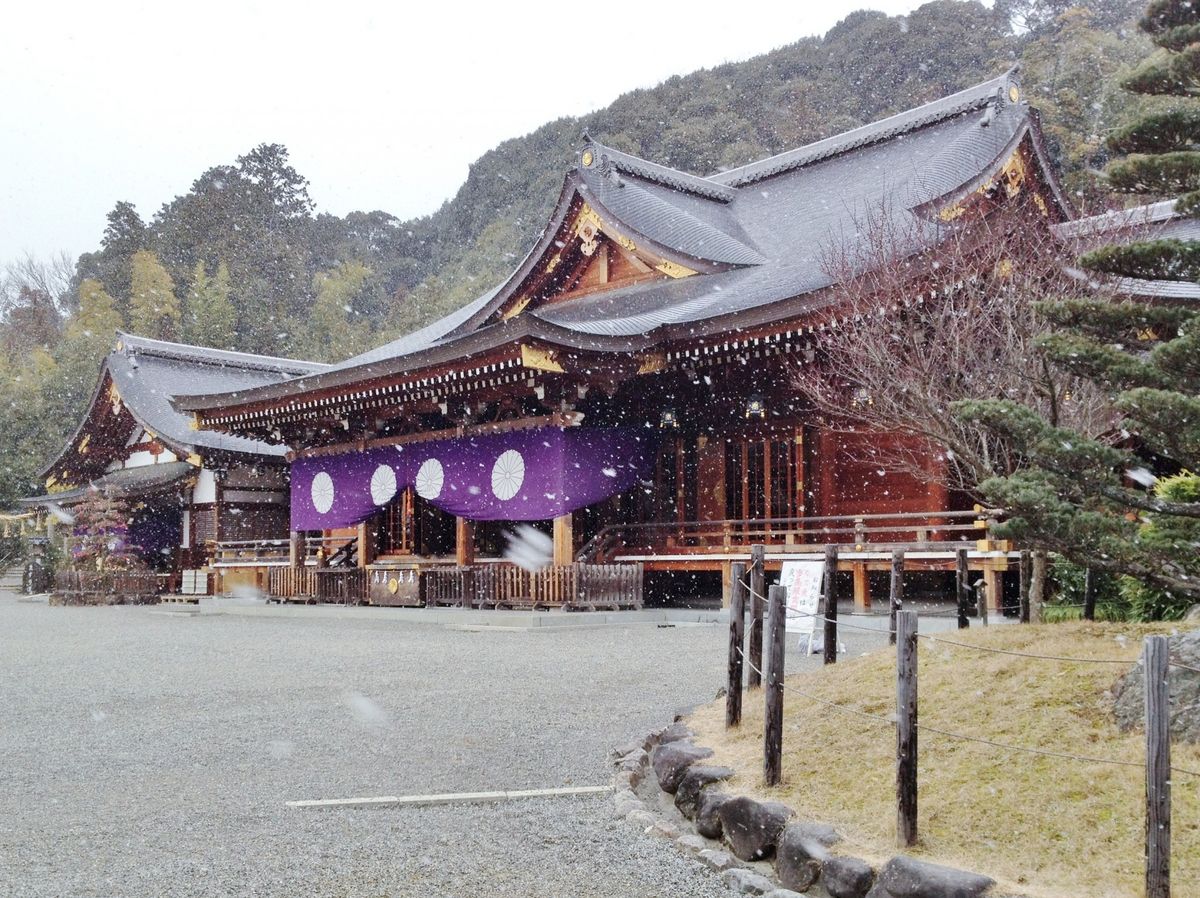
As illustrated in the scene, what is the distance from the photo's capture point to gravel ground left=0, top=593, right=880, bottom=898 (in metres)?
3.66

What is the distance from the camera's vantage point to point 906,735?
3477mm

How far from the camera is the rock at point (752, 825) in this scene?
3727 millimetres

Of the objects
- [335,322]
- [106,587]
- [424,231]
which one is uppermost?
[424,231]

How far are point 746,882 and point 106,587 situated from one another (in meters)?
20.7

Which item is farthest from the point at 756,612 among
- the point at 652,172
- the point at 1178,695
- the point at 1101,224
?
the point at 652,172

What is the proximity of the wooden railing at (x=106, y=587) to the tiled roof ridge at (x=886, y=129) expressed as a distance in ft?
46.7

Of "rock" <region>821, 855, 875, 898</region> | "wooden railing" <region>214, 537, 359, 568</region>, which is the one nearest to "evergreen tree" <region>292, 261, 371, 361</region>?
"wooden railing" <region>214, 537, 359, 568</region>

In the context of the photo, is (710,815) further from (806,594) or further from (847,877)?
(806,594)

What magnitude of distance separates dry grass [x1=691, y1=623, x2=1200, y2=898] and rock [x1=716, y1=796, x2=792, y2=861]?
0.43 ft

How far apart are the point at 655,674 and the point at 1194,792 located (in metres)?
5.04

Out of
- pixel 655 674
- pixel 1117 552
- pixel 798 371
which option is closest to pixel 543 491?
pixel 798 371

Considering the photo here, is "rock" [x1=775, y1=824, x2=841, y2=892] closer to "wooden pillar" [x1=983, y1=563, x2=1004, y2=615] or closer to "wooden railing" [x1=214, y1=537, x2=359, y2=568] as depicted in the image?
"wooden pillar" [x1=983, y1=563, x2=1004, y2=615]

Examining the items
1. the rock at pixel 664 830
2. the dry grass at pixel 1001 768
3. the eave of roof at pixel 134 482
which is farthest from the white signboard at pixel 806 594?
the eave of roof at pixel 134 482

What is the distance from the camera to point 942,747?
165 inches
